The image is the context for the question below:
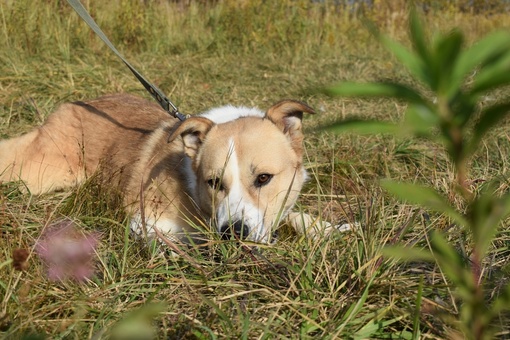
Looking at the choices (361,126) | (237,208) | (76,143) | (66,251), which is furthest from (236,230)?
(361,126)

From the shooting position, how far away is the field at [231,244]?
194cm

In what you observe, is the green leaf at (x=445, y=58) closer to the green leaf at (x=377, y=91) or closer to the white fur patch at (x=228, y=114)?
the green leaf at (x=377, y=91)

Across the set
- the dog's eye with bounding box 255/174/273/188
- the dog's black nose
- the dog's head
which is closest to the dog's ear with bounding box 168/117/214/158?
the dog's head

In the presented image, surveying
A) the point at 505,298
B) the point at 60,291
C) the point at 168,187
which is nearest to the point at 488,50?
the point at 505,298

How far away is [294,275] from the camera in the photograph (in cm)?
224

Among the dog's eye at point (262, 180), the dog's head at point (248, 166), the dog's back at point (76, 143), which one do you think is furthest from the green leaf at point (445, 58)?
the dog's back at point (76, 143)

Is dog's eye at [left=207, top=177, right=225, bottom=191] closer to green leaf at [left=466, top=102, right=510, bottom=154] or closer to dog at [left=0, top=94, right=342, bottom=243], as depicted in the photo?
dog at [left=0, top=94, right=342, bottom=243]

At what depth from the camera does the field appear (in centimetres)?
194

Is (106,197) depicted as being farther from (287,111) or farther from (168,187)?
(287,111)

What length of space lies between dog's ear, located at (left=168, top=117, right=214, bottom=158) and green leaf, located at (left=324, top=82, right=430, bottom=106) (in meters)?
2.58

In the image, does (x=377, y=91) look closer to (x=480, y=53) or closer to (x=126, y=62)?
(x=480, y=53)

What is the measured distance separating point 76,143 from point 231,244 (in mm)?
2055

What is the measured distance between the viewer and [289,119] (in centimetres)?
346

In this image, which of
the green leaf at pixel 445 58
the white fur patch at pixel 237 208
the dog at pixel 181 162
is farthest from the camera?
the dog at pixel 181 162
